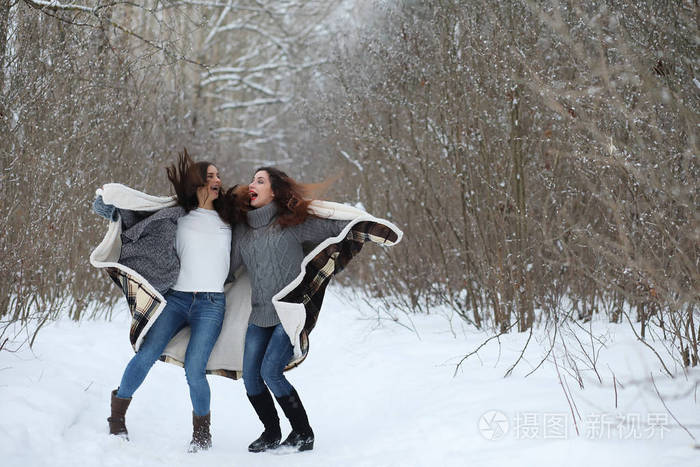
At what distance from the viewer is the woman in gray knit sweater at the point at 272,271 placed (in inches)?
155

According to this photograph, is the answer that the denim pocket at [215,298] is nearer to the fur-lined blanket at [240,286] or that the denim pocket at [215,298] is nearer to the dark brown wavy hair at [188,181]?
Result: the fur-lined blanket at [240,286]

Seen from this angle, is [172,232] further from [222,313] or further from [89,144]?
[89,144]

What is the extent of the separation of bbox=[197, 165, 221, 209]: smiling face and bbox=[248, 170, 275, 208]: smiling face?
0.79 ft

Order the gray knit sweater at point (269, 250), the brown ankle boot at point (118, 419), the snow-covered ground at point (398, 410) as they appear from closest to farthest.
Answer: the snow-covered ground at point (398, 410) → the brown ankle boot at point (118, 419) → the gray knit sweater at point (269, 250)

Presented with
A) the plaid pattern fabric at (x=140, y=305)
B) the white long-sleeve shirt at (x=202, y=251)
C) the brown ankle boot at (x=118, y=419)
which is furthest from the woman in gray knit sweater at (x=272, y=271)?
the brown ankle boot at (x=118, y=419)

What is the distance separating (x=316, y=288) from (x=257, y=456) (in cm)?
105

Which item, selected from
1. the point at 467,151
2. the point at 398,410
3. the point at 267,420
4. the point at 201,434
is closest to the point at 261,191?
the point at 267,420

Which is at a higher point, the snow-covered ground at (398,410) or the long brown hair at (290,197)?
the long brown hair at (290,197)

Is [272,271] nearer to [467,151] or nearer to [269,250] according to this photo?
[269,250]

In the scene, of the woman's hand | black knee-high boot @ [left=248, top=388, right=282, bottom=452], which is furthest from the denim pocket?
the woman's hand

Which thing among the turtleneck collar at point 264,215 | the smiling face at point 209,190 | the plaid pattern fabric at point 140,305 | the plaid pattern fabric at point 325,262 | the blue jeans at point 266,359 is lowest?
the blue jeans at point 266,359

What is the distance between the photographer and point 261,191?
4.12m

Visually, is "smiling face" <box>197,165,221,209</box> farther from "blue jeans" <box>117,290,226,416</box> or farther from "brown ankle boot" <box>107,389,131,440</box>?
"brown ankle boot" <box>107,389,131,440</box>

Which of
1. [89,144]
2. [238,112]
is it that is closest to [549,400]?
[89,144]
